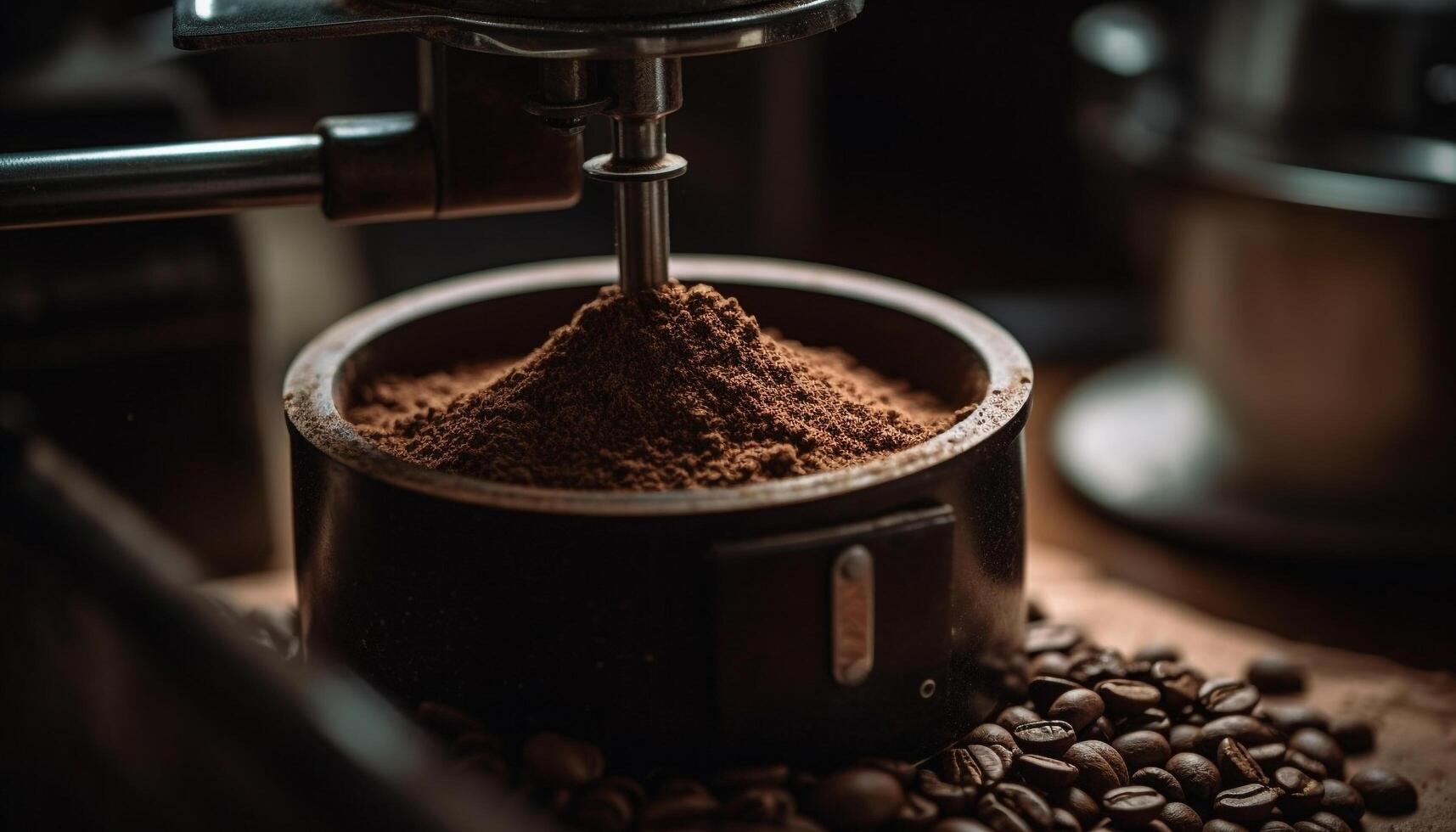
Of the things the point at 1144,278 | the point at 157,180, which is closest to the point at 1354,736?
the point at 157,180

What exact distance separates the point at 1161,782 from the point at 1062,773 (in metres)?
0.09

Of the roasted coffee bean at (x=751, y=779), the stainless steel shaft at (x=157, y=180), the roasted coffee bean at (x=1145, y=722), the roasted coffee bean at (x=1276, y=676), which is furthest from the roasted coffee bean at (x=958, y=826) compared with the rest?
the stainless steel shaft at (x=157, y=180)

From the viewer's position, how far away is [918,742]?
99cm

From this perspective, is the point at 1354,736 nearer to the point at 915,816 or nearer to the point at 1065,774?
the point at 1065,774

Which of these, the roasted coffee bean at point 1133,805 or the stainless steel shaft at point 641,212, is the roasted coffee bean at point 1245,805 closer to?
the roasted coffee bean at point 1133,805

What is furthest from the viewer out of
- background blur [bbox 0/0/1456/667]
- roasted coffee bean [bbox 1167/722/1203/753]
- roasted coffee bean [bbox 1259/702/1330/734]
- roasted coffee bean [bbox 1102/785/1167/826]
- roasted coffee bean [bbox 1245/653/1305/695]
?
background blur [bbox 0/0/1456/667]

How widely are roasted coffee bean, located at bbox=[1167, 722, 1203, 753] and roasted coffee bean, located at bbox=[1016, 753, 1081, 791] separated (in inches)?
4.7

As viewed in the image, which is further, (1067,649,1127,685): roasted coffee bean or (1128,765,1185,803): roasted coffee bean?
(1067,649,1127,685): roasted coffee bean

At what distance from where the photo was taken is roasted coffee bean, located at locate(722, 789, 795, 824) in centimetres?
87

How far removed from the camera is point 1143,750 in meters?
1.05

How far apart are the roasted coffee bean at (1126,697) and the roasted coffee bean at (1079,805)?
0.12 meters

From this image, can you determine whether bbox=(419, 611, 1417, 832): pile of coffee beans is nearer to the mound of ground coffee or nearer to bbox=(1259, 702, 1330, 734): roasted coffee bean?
bbox=(1259, 702, 1330, 734): roasted coffee bean

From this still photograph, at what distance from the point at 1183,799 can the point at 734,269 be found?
0.57m

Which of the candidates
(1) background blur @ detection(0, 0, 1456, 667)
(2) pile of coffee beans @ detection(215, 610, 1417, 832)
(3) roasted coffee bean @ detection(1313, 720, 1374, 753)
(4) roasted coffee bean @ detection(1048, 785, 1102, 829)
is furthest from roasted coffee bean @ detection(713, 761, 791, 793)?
(1) background blur @ detection(0, 0, 1456, 667)
